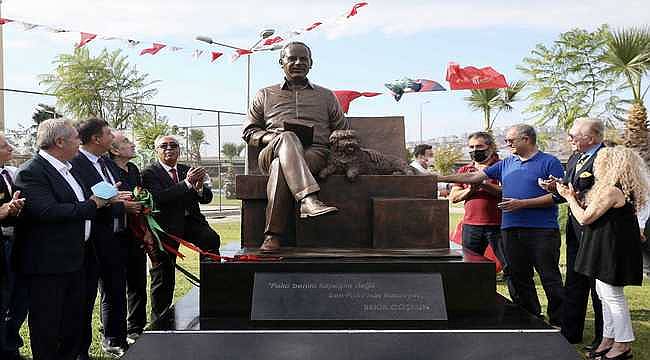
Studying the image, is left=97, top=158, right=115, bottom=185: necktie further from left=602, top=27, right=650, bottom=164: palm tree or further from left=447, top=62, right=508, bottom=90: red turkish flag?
left=602, top=27, right=650, bottom=164: palm tree

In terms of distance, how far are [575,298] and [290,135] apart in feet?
8.30

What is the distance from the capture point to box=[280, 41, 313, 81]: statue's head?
530cm

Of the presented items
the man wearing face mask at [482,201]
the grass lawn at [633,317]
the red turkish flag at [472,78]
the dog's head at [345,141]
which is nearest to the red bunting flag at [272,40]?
the red turkish flag at [472,78]

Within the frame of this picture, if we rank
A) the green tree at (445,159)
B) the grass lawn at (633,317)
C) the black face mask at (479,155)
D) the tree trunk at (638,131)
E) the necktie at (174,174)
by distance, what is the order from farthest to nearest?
the green tree at (445,159), the tree trunk at (638,131), the black face mask at (479,155), the necktie at (174,174), the grass lawn at (633,317)

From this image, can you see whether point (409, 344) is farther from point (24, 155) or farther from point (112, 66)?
point (112, 66)

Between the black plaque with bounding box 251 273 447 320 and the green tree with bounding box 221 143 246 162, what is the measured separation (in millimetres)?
18651

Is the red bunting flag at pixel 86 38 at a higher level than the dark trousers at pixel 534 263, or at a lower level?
higher

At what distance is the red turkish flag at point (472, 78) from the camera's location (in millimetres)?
12081

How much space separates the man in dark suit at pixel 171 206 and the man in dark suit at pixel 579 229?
2.77 m

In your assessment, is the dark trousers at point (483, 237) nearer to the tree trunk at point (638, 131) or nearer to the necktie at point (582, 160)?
the necktie at point (582, 160)

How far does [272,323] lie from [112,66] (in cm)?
3432

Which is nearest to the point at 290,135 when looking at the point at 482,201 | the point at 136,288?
the point at 136,288

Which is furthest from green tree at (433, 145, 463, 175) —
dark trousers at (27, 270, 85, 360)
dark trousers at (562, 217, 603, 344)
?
dark trousers at (27, 270, 85, 360)

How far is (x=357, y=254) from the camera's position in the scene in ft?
15.2
